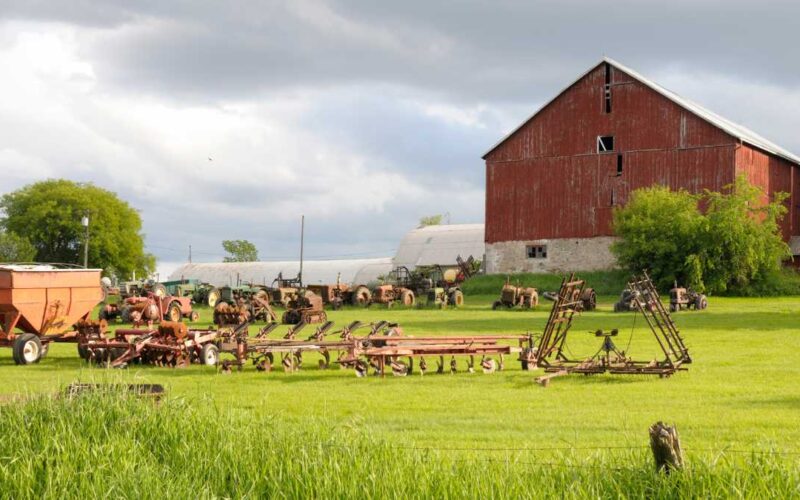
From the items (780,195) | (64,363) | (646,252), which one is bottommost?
(64,363)

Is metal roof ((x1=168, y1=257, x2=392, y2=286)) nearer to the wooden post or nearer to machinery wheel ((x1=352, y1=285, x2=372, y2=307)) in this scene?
machinery wheel ((x1=352, y1=285, x2=372, y2=307))

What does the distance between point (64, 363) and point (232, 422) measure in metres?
13.3

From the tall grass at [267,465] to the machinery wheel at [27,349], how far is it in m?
12.2

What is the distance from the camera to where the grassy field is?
7.86m

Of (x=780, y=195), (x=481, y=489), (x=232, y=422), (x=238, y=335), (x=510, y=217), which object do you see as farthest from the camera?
(x=510, y=217)

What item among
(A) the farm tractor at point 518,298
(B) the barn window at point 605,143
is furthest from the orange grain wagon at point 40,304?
(B) the barn window at point 605,143

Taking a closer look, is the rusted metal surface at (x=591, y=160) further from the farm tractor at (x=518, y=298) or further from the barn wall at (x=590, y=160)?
the farm tractor at (x=518, y=298)

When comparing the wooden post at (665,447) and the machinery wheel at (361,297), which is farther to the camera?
the machinery wheel at (361,297)

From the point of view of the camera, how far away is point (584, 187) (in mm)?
53656

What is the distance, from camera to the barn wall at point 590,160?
167ft

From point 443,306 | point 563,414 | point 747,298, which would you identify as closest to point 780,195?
point 747,298

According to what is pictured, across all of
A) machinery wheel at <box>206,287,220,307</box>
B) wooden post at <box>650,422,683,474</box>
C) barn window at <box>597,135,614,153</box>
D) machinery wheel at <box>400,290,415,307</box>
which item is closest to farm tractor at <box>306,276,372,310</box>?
machinery wheel at <box>400,290,415,307</box>

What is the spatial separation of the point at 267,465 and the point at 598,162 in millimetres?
46785

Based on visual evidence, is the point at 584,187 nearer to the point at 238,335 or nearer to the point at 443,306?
the point at 443,306
